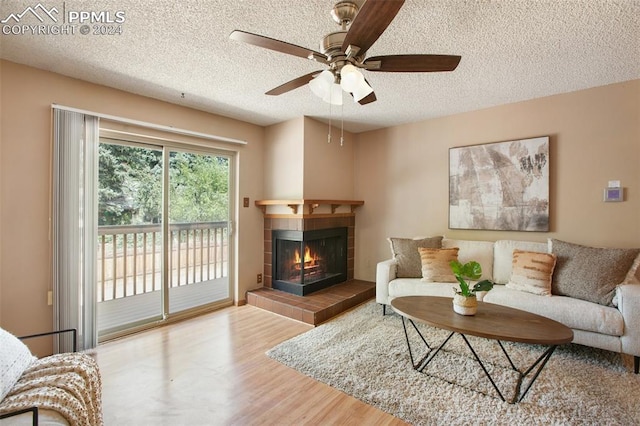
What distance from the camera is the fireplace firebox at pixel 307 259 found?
3.68 meters

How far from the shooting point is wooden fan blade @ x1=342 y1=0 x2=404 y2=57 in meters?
1.16

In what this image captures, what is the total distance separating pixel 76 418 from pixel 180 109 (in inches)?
116

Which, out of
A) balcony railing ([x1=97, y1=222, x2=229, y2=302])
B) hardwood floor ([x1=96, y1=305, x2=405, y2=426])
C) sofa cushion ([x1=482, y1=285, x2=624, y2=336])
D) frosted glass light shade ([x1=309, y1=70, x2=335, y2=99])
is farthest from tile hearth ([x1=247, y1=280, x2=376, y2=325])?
frosted glass light shade ([x1=309, y1=70, x2=335, y2=99])

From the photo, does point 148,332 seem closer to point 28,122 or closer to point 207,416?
point 207,416

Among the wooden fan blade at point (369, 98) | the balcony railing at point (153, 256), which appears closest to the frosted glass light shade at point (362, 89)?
the wooden fan blade at point (369, 98)

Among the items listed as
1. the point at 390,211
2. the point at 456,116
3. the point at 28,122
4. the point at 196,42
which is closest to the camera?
the point at 196,42

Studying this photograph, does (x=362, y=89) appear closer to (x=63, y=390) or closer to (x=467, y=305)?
(x=467, y=305)

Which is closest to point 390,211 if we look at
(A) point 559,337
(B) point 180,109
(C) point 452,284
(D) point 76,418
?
(C) point 452,284

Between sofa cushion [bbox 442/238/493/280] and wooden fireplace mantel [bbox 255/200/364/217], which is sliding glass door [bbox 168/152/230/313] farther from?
sofa cushion [bbox 442/238/493/280]

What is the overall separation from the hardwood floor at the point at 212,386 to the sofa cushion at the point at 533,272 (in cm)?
181

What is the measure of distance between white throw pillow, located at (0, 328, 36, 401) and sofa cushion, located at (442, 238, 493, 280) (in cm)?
357

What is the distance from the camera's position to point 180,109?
10.6 feet

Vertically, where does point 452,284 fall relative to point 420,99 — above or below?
below

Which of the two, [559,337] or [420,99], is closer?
[559,337]
